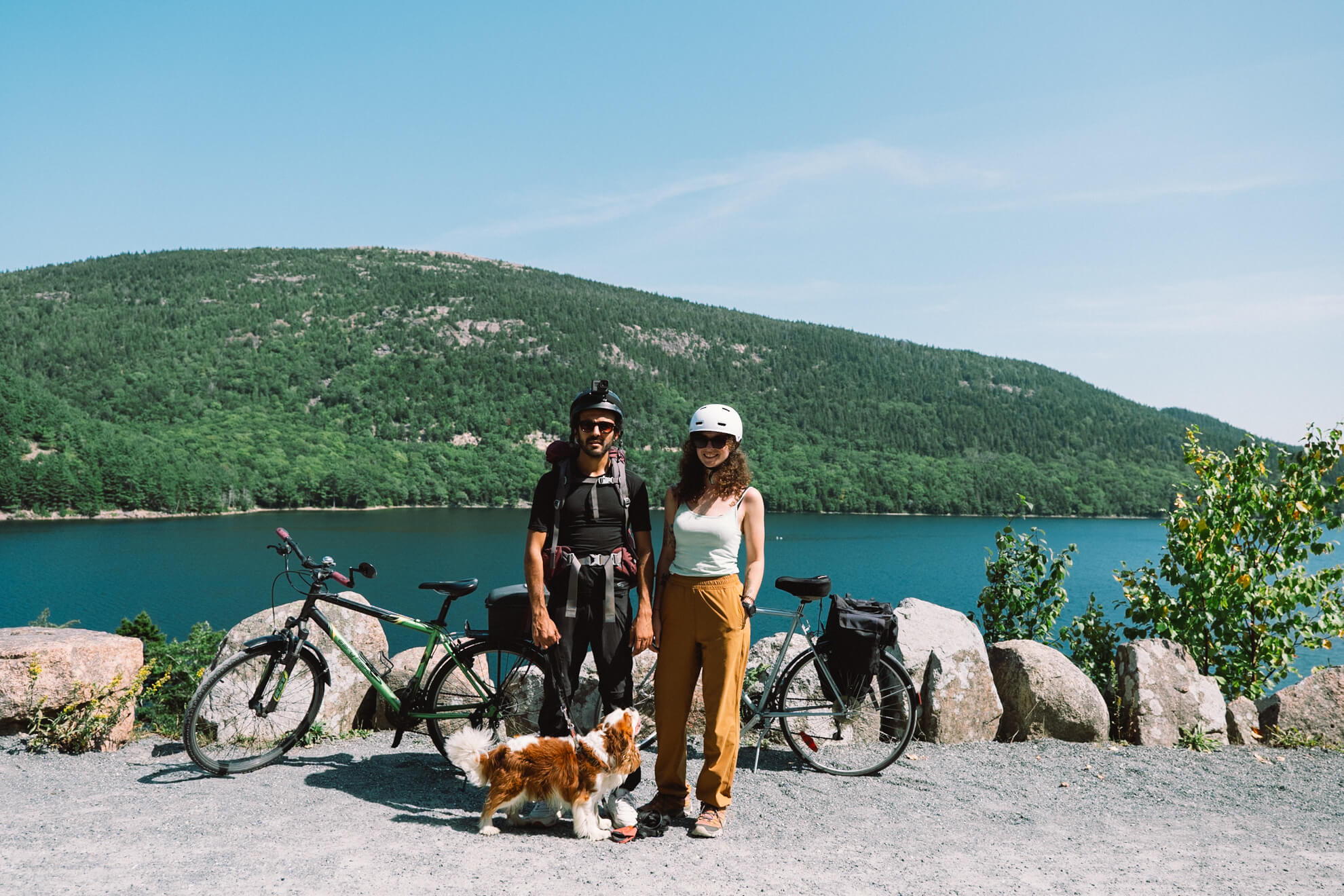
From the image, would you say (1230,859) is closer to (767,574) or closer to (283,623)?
(283,623)

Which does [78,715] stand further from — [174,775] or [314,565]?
[314,565]

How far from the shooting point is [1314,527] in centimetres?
732

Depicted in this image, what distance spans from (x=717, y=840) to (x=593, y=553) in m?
1.49

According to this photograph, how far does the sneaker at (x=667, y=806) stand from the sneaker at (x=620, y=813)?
3.2 inches

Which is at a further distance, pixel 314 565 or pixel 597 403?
pixel 314 565

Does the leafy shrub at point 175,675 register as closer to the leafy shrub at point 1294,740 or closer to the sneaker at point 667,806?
the sneaker at point 667,806

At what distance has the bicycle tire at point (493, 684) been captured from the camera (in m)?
4.71

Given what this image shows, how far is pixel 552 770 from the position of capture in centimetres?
381

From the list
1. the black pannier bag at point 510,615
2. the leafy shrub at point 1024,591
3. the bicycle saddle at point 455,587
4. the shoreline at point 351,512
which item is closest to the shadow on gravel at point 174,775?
the bicycle saddle at point 455,587

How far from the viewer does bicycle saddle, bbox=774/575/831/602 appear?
4.96m

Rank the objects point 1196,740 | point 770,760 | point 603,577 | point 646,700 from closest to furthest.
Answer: point 603,577, point 770,760, point 646,700, point 1196,740

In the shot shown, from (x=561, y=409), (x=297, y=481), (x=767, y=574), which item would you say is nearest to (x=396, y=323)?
(x=561, y=409)

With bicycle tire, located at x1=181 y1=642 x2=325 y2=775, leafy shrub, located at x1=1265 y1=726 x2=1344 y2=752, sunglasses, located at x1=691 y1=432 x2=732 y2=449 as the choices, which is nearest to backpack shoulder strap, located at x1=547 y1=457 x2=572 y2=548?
sunglasses, located at x1=691 y1=432 x2=732 y2=449

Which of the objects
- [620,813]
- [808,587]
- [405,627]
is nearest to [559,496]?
[405,627]
